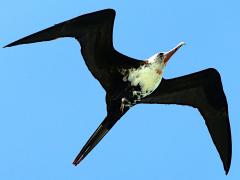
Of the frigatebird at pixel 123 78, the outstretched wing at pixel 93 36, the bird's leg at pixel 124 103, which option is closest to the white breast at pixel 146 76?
the frigatebird at pixel 123 78

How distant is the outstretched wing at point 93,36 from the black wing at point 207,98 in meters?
0.54

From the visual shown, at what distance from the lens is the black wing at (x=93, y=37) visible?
21.8 ft

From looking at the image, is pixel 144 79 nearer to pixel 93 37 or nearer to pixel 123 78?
pixel 123 78

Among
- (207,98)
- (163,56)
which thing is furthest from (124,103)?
(207,98)

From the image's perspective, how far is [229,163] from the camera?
7.20m

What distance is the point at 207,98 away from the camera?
291 inches

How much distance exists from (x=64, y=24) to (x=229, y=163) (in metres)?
1.94

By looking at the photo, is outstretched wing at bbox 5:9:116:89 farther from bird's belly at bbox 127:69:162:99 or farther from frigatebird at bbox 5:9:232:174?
bird's belly at bbox 127:69:162:99

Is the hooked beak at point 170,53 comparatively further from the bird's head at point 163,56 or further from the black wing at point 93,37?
the black wing at point 93,37

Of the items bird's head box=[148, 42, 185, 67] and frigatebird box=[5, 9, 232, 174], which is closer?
frigatebird box=[5, 9, 232, 174]

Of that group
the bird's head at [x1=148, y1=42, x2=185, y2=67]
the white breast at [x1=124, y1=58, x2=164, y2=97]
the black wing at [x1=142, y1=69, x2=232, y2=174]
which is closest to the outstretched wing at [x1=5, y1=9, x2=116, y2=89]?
the white breast at [x1=124, y1=58, x2=164, y2=97]

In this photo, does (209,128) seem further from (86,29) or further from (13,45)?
(13,45)

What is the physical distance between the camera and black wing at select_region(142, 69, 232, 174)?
7219 millimetres

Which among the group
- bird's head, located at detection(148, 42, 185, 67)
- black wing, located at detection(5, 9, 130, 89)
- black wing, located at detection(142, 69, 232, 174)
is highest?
black wing, located at detection(5, 9, 130, 89)
